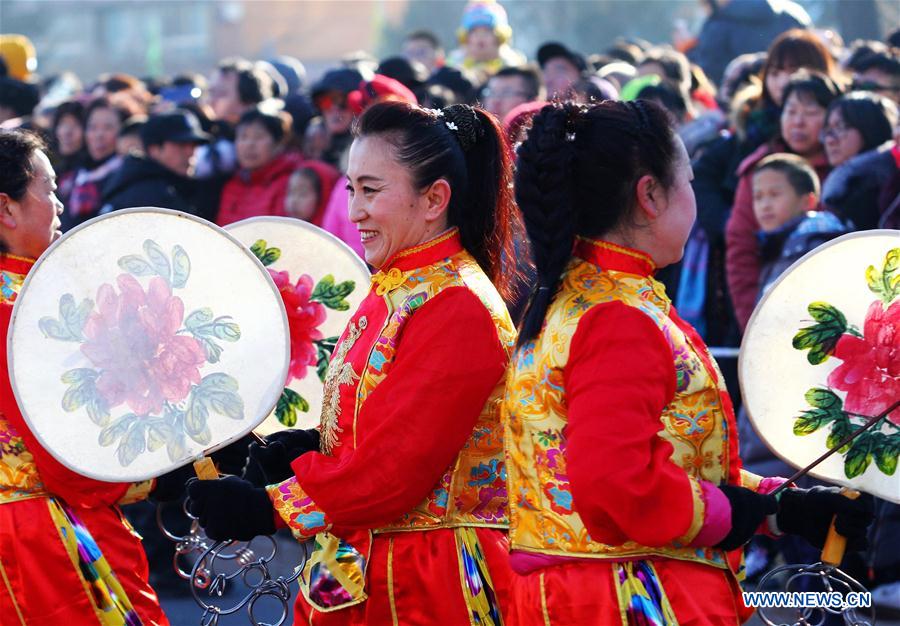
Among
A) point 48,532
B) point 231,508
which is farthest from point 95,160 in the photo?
point 231,508

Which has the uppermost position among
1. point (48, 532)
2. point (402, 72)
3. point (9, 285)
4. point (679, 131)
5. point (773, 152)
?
point (9, 285)

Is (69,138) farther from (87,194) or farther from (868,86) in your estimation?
(868,86)

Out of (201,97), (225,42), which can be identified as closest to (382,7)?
(225,42)

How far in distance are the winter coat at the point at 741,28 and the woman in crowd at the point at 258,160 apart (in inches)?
131

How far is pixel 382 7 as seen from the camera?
4591 cm

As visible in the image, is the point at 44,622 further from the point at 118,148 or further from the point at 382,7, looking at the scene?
the point at 382,7

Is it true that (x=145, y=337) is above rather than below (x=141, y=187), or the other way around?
above

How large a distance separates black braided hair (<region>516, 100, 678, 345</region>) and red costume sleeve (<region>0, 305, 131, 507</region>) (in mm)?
1355

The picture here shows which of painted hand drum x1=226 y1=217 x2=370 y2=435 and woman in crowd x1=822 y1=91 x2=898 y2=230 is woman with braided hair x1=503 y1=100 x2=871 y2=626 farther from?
woman in crowd x1=822 y1=91 x2=898 y2=230

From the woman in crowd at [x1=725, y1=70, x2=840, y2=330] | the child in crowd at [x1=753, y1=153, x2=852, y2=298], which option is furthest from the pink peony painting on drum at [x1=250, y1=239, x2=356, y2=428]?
the woman in crowd at [x1=725, y1=70, x2=840, y2=330]

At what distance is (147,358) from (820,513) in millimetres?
1537

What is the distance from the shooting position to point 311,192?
752 cm

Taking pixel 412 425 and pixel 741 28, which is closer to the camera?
pixel 412 425

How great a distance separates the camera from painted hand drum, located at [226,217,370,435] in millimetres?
3895
